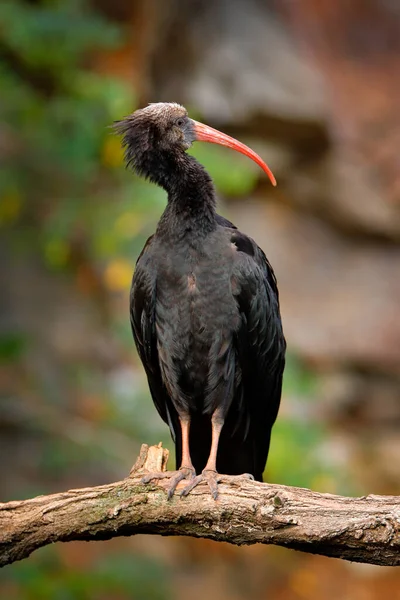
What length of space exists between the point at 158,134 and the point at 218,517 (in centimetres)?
211

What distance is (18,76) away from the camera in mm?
8734

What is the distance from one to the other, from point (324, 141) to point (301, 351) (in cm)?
237

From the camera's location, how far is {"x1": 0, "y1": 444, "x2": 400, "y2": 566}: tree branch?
3719mm

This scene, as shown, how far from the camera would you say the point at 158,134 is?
5.04m

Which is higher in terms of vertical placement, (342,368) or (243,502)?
(342,368)

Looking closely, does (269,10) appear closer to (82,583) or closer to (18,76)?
(18,76)

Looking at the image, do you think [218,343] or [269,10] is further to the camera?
[269,10]

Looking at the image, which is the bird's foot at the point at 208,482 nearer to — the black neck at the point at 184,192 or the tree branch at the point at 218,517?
the tree branch at the point at 218,517

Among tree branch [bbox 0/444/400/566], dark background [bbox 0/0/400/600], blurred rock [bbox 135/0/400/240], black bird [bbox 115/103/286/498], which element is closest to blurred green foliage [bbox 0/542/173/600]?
dark background [bbox 0/0/400/600]

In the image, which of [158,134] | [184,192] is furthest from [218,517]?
[158,134]

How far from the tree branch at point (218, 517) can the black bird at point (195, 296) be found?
623 mm

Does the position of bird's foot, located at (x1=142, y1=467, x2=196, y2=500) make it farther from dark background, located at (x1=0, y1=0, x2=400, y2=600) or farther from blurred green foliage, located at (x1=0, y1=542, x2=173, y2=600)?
dark background, located at (x1=0, y1=0, x2=400, y2=600)

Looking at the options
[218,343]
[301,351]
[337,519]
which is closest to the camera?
[337,519]

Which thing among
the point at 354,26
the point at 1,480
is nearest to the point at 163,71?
the point at 354,26
